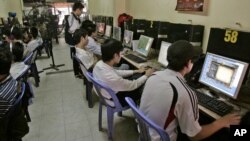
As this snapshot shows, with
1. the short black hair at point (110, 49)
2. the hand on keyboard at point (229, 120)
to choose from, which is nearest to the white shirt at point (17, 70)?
the short black hair at point (110, 49)

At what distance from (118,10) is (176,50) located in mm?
3642

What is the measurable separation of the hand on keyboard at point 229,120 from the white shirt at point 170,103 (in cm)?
18

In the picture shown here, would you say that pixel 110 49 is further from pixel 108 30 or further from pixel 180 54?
pixel 108 30

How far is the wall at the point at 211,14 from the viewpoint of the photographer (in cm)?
207

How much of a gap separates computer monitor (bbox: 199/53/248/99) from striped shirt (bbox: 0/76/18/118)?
5.44 ft

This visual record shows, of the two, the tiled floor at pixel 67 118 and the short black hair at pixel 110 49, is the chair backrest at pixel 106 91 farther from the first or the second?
the tiled floor at pixel 67 118

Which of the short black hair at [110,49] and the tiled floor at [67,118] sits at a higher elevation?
the short black hair at [110,49]

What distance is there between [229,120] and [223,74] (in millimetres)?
518

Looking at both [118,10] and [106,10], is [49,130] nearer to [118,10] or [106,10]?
[118,10]

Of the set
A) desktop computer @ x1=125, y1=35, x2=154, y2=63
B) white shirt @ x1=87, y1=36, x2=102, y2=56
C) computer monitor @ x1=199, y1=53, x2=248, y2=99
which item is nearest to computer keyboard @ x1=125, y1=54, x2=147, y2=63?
desktop computer @ x1=125, y1=35, x2=154, y2=63

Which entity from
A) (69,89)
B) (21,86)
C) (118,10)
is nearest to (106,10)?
(118,10)

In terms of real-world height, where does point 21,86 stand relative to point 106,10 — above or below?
below

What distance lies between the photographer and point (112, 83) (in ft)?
7.29

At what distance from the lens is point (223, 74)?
1.83 meters
